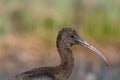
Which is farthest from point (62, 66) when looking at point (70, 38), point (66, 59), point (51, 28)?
point (51, 28)

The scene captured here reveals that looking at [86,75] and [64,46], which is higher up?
[64,46]

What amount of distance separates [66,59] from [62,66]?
167 millimetres

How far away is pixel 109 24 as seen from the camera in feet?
80.7

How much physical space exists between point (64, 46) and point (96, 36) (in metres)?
6.15

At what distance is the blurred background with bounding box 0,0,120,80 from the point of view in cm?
2452

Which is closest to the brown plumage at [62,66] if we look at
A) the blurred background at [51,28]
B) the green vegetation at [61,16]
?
the blurred background at [51,28]

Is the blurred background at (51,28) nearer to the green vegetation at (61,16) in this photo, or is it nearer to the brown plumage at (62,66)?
the green vegetation at (61,16)

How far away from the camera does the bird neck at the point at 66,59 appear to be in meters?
18.5

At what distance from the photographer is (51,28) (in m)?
24.8

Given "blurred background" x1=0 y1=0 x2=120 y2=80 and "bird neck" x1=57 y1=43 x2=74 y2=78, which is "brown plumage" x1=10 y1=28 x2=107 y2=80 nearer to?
"bird neck" x1=57 y1=43 x2=74 y2=78

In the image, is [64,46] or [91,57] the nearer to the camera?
[64,46]

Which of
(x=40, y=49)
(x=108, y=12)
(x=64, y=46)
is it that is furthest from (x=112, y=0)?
(x=64, y=46)

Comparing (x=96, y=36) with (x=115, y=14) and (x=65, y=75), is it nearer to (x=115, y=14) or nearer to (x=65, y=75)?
(x=115, y=14)

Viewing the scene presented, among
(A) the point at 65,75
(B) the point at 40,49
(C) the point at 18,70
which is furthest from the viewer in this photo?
(B) the point at 40,49
